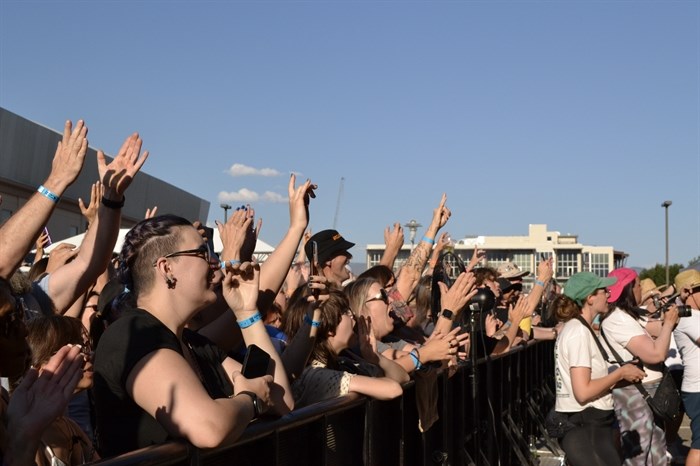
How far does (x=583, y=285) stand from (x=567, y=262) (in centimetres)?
15701

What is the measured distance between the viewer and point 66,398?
112 inches

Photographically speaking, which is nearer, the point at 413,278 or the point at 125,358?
the point at 125,358

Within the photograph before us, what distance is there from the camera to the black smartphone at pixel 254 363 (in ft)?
11.9

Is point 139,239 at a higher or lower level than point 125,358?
higher

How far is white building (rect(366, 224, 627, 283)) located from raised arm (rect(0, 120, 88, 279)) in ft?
473

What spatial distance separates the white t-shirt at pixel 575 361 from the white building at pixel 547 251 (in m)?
141

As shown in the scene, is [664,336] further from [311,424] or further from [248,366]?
[248,366]

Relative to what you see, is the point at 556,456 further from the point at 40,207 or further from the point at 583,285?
the point at 40,207

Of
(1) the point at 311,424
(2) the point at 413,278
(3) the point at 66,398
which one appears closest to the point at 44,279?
(1) the point at 311,424

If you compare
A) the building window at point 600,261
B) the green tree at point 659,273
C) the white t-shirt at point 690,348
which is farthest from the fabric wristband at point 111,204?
the building window at point 600,261

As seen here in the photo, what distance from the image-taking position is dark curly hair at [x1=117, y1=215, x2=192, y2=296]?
3.83m

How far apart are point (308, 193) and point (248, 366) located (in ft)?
8.06

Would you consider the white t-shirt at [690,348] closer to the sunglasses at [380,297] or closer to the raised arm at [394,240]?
the raised arm at [394,240]

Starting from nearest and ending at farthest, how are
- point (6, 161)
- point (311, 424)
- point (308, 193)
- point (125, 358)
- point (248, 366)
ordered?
point (125, 358) < point (248, 366) < point (311, 424) < point (308, 193) < point (6, 161)
